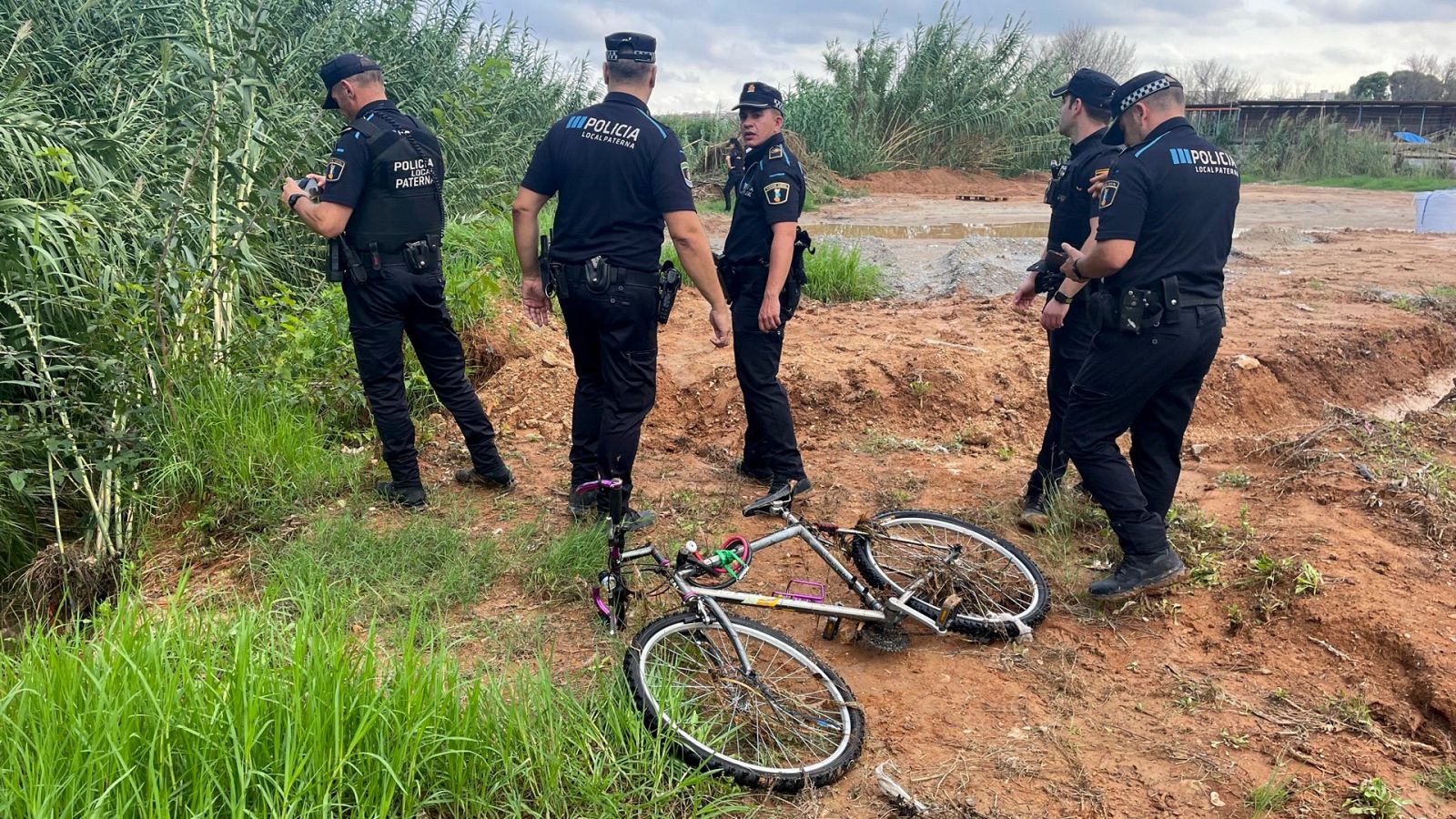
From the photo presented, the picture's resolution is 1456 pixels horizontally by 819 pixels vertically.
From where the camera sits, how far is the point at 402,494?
4.16 metres

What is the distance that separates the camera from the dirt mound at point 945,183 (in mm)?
21359

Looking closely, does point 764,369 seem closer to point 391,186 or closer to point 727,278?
point 727,278

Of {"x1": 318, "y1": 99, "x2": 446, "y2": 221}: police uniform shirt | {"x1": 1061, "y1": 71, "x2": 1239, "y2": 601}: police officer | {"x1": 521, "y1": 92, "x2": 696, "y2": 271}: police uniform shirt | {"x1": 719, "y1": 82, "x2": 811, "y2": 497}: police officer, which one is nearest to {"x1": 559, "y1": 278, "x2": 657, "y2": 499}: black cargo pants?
{"x1": 521, "y1": 92, "x2": 696, "y2": 271}: police uniform shirt

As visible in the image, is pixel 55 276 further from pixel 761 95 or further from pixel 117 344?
pixel 761 95

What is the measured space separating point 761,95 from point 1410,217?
15785 mm

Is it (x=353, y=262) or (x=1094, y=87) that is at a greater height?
(x=1094, y=87)

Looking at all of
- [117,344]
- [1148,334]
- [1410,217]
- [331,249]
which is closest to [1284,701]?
[1148,334]

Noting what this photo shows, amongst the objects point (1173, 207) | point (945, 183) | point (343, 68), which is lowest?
point (1173, 207)

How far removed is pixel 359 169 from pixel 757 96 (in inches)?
69.9

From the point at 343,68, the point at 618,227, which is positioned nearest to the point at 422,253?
the point at 343,68

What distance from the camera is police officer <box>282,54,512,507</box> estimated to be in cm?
373

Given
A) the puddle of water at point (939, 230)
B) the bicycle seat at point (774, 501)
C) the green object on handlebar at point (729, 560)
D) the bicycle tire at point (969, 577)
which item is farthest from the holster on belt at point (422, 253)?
the puddle of water at point (939, 230)

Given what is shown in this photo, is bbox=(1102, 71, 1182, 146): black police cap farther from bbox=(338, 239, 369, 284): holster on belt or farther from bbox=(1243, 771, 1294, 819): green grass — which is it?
bbox=(338, 239, 369, 284): holster on belt

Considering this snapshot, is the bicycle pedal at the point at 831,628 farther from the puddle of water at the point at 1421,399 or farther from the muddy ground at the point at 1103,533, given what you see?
the puddle of water at the point at 1421,399
